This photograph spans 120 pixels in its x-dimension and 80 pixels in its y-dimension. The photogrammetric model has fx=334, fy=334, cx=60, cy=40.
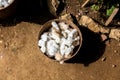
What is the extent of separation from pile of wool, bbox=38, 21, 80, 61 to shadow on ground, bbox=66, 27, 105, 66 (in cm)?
19

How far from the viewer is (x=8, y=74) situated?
5211 mm

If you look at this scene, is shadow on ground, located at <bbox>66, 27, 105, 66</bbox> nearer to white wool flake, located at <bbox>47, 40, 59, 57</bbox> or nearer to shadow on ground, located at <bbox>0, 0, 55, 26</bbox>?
white wool flake, located at <bbox>47, 40, 59, 57</bbox>

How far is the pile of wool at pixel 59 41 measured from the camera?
200 inches

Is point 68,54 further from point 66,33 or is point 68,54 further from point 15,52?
point 15,52

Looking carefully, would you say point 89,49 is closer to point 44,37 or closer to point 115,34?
point 115,34

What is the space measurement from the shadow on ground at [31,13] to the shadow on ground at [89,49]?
27.3 inches

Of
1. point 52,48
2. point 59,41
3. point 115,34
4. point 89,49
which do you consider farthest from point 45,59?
point 115,34

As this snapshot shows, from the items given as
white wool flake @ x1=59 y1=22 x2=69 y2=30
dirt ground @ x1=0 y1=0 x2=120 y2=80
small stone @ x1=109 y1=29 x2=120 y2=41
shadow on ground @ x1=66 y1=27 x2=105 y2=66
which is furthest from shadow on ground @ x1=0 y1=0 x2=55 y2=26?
small stone @ x1=109 y1=29 x2=120 y2=41

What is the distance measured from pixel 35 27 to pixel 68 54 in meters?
0.80

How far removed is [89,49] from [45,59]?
2.33 feet

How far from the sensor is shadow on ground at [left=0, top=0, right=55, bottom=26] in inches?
218

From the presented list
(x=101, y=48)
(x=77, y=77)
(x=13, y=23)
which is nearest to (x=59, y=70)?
(x=77, y=77)

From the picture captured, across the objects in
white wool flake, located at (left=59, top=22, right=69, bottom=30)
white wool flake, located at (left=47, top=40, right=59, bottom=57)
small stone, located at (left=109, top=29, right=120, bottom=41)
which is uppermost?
white wool flake, located at (left=59, top=22, right=69, bottom=30)

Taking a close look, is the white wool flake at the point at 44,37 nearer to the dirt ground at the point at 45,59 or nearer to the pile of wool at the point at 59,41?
the pile of wool at the point at 59,41
